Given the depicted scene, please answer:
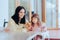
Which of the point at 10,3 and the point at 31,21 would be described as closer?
the point at 31,21

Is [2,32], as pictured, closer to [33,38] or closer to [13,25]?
[13,25]

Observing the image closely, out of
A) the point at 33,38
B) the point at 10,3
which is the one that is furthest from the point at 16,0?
the point at 33,38

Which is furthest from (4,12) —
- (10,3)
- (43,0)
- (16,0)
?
(43,0)

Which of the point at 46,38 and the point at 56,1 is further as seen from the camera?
the point at 56,1

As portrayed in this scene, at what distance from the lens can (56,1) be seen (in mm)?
3510

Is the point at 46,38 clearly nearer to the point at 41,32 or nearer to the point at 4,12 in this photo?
the point at 41,32

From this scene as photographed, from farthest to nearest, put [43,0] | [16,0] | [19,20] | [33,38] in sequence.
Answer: [43,0] → [16,0] → [19,20] → [33,38]

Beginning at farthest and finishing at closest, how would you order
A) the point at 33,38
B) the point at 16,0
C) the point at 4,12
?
1. the point at 16,0
2. the point at 4,12
3. the point at 33,38

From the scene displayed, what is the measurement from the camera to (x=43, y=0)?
350 cm

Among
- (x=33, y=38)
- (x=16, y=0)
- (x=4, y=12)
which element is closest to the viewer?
(x=33, y=38)

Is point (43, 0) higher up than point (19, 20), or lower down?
higher up

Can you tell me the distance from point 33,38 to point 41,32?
8cm

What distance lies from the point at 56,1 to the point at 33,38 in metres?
2.44

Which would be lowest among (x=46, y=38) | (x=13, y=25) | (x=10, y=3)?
(x=46, y=38)
